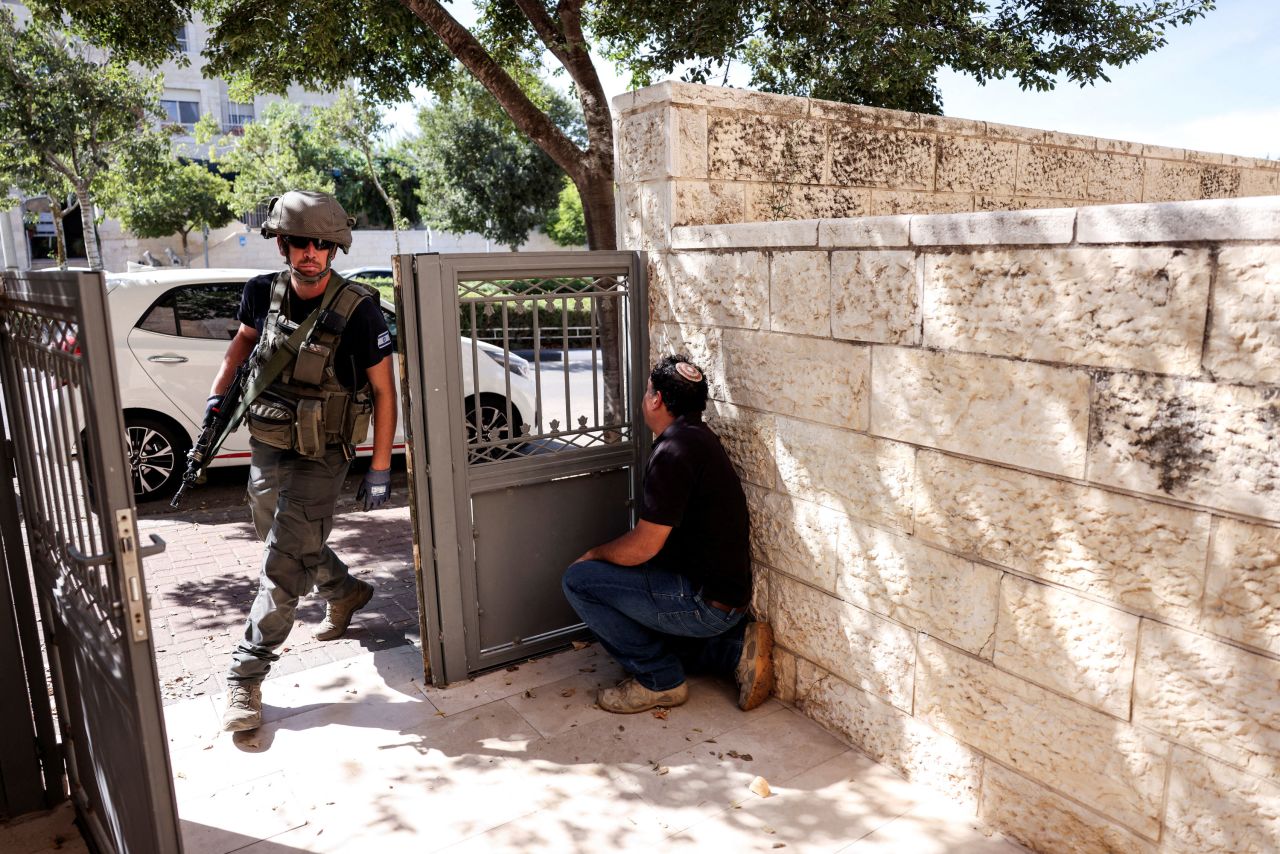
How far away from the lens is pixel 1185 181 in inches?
262

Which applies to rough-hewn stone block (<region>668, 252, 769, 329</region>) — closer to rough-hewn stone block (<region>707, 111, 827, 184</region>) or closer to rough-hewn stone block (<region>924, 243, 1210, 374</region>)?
rough-hewn stone block (<region>707, 111, 827, 184</region>)

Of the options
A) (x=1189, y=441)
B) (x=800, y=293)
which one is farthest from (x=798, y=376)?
(x=1189, y=441)

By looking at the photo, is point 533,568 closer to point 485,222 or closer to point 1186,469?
point 1186,469

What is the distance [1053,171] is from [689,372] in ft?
11.4

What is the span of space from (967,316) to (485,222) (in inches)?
1154

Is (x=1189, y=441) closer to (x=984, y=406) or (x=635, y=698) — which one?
(x=984, y=406)

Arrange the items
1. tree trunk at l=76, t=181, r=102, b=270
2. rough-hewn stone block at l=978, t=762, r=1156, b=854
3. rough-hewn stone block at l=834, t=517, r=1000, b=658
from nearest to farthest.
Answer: rough-hewn stone block at l=978, t=762, r=1156, b=854 < rough-hewn stone block at l=834, t=517, r=1000, b=658 < tree trunk at l=76, t=181, r=102, b=270

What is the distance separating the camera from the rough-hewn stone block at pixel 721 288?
3.64 metres

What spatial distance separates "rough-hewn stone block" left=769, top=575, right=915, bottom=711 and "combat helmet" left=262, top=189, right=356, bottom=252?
235 cm

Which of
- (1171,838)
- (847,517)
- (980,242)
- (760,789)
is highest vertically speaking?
(980,242)

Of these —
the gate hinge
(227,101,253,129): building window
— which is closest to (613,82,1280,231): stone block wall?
the gate hinge

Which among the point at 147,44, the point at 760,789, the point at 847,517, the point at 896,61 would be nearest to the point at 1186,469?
the point at 847,517

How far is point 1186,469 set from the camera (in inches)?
88.7

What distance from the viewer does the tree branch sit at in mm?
7191
